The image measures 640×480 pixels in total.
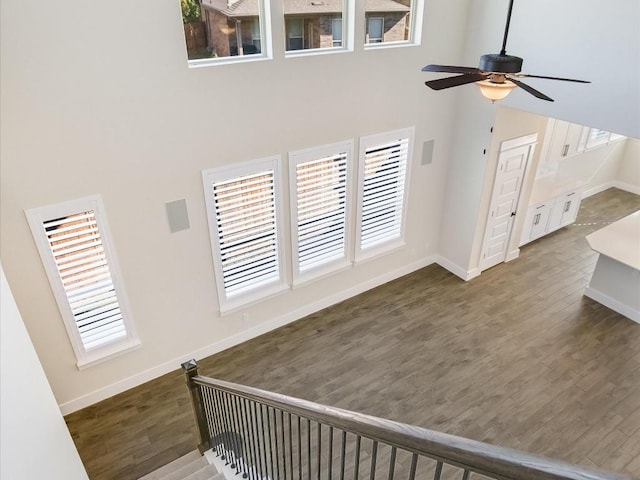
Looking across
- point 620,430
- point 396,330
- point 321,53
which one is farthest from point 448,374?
point 321,53

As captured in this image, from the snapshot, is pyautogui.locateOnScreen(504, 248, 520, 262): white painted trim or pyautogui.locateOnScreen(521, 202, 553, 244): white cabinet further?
pyautogui.locateOnScreen(521, 202, 553, 244): white cabinet

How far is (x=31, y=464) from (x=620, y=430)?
5.99 m

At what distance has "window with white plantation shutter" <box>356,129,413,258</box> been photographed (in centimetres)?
658

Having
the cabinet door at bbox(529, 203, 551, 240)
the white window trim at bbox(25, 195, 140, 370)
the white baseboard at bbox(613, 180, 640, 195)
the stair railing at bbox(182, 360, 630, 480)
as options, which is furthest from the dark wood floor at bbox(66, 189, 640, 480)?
the white baseboard at bbox(613, 180, 640, 195)

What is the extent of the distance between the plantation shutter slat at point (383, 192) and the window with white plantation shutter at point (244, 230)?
158 centimetres

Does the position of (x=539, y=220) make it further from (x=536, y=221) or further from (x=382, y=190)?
(x=382, y=190)

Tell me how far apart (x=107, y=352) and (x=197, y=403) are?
1.76 metres

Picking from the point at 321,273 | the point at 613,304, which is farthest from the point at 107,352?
the point at 613,304

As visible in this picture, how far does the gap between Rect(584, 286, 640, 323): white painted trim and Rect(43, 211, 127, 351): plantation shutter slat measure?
728 centimetres

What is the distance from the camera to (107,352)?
5.45 metres

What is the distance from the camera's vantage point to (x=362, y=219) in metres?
6.98

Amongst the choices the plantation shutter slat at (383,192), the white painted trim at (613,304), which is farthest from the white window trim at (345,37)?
the white painted trim at (613,304)

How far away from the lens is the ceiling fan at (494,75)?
3207mm

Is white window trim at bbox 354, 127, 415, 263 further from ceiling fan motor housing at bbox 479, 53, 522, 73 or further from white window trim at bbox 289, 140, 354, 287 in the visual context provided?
ceiling fan motor housing at bbox 479, 53, 522, 73
